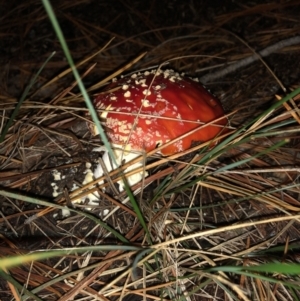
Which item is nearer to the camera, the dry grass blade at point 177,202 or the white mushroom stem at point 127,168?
the dry grass blade at point 177,202

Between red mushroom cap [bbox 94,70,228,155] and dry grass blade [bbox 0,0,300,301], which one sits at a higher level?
red mushroom cap [bbox 94,70,228,155]

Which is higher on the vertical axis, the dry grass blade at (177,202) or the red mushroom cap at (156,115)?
the red mushroom cap at (156,115)

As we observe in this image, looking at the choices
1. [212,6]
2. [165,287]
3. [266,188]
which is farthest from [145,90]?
[212,6]

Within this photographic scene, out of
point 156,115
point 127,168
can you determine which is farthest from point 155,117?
point 127,168

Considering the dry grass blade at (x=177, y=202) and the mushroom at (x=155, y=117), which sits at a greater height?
the mushroom at (x=155, y=117)

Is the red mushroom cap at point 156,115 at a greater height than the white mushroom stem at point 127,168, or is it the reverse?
the red mushroom cap at point 156,115

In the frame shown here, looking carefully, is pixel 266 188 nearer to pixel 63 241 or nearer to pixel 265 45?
pixel 63 241

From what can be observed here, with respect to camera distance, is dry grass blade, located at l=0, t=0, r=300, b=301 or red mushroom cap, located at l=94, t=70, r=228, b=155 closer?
dry grass blade, located at l=0, t=0, r=300, b=301

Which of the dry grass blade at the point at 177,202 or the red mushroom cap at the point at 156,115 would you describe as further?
the red mushroom cap at the point at 156,115
